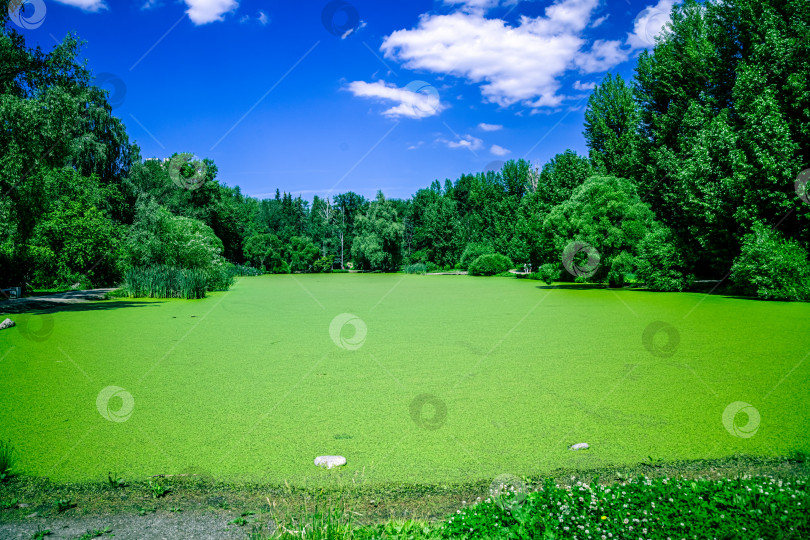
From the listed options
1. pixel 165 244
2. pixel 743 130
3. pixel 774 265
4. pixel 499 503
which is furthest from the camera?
pixel 165 244

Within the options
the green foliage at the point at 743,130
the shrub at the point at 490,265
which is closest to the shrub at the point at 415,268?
the shrub at the point at 490,265

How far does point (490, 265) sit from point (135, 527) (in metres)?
34.0

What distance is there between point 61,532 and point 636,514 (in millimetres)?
2843

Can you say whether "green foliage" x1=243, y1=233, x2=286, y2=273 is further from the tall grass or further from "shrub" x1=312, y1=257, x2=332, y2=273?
the tall grass

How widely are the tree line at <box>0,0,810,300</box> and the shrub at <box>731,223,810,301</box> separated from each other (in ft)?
0.13

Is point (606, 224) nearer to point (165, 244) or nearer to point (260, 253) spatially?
point (165, 244)

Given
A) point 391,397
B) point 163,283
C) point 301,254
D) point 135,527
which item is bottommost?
point 135,527

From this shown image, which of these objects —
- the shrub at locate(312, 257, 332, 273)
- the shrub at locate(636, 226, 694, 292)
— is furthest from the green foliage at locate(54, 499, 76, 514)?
the shrub at locate(312, 257, 332, 273)

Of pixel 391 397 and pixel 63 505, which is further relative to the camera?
pixel 391 397

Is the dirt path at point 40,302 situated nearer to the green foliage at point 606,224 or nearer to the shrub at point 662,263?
the green foliage at point 606,224

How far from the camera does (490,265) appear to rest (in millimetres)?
35500

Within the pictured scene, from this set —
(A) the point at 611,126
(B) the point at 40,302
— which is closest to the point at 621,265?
(A) the point at 611,126

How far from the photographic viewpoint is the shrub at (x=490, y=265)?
35.5m

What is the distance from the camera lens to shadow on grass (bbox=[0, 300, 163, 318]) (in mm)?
10898
